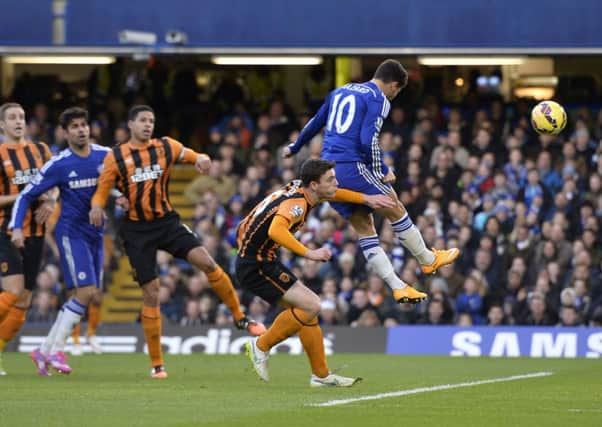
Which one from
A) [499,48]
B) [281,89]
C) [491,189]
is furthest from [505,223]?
[281,89]

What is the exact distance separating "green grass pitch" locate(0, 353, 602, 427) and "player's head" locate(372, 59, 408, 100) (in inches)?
111

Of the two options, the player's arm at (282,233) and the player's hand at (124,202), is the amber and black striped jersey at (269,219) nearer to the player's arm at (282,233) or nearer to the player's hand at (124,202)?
the player's arm at (282,233)

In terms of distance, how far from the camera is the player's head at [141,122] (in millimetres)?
14375

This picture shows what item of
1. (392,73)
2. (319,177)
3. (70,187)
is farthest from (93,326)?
(319,177)

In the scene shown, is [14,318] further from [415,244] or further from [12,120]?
[415,244]

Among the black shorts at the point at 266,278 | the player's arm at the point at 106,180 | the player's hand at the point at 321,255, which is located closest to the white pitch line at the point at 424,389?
the player's hand at the point at 321,255

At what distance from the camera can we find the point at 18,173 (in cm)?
1529

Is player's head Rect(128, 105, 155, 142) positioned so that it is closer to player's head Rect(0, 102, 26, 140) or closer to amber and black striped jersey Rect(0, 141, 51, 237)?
player's head Rect(0, 102, 26, 140)

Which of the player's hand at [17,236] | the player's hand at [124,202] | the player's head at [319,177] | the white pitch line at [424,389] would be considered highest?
the player's head at [319,177]

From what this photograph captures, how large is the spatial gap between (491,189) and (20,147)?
31.8 ft

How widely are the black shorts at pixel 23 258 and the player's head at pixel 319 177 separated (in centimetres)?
396

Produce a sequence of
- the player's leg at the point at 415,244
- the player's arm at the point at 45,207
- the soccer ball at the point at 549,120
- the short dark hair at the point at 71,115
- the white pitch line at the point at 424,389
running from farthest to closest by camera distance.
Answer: the player's arm at the point at 45,207 → the soccer ball at the point at 549,120 → the short dark hair at the point at 71,115 → the player's leg at the point at 415,244 → the white pitch line at the point at 424,389

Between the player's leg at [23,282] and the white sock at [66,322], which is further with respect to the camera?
the player's leg at [23,282]

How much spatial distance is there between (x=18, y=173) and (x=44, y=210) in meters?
0.51
